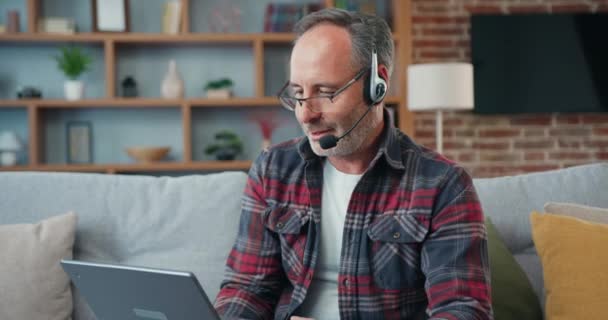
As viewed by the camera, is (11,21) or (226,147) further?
(226,147)

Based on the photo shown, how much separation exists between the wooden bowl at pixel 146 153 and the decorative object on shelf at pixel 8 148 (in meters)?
0.60

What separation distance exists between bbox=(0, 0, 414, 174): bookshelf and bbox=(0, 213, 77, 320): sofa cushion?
7.80 feet

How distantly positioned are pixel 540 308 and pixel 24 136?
337 centimetres

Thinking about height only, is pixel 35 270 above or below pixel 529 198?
below

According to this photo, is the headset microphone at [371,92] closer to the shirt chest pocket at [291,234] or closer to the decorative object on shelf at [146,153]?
the shirt chest pocket at [291,234]

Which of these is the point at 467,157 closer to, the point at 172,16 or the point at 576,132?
the point at 576,132

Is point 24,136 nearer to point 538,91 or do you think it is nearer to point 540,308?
point 538,91

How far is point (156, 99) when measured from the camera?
160 inches

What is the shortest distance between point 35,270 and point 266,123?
2771 millimetres

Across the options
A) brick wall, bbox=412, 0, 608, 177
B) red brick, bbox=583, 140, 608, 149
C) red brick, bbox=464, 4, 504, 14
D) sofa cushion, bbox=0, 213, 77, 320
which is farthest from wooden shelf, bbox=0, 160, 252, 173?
sofa cushion, bbox=0, 213, 77, 320

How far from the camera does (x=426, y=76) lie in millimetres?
3838

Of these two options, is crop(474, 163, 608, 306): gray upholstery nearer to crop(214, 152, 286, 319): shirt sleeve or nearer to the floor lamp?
crop(214, 152, 286, 319): shirt sleeve

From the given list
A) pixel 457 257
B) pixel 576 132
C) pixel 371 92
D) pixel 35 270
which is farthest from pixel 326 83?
pixel 576 132

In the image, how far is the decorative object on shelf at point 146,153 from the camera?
4.11m
